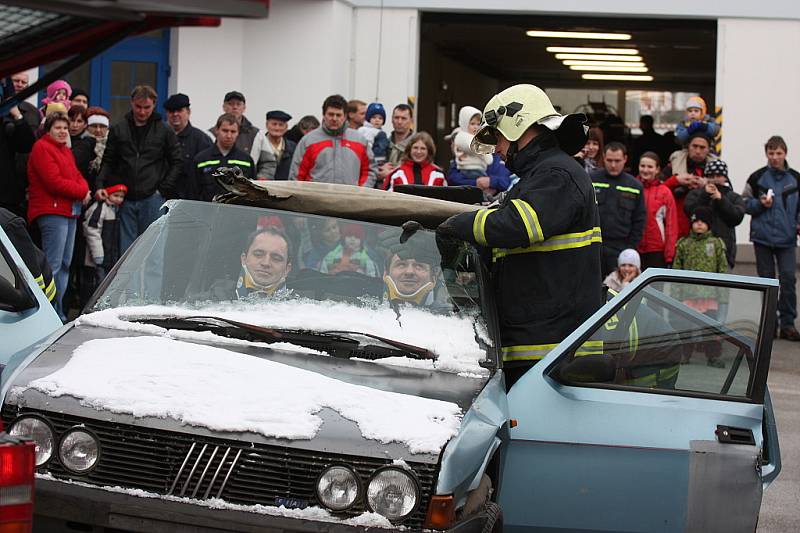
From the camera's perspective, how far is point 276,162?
1208cm

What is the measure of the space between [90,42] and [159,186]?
846 cm

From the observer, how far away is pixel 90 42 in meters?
2.94

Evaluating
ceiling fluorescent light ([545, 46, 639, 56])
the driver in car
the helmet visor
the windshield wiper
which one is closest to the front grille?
the windshield wiper

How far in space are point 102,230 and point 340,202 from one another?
20.8ft

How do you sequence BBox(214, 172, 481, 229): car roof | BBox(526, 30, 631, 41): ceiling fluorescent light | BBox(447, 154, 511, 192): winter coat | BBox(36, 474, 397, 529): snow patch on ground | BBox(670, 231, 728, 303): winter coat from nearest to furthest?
BBox(36, 474, 397, 529): snow patch on ground, BBox(214, 172, 481, 229): car roof, BBox(447, 154, 511, 192): winter coat, BBox(670, 231, 728, 303): winter coat, BBox(526, 30, 631, 41): ceiling fluorescent light

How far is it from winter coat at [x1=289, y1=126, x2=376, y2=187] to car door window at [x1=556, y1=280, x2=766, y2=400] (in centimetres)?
680

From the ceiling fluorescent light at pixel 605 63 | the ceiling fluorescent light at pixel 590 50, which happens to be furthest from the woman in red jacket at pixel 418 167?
the ceiling fluorescent light at pixel 605 63

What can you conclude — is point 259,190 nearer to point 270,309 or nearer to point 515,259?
point 270,309

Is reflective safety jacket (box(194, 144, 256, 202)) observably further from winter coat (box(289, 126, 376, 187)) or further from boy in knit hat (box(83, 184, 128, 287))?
boy in knit hat (box(83, 184, 128, 287))

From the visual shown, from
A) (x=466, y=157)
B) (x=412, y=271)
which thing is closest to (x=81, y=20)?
(x=412, y=271)

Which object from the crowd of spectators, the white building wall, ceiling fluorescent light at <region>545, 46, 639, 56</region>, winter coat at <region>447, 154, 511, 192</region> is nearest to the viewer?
the crowd of spectators

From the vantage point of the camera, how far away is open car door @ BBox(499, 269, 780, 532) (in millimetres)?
4730

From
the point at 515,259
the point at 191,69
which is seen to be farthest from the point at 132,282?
the point at 191,69

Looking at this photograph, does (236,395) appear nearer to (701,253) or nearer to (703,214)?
(701,253)
